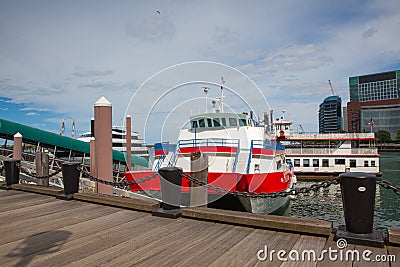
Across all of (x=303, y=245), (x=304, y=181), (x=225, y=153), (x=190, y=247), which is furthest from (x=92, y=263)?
(x=304, y=181)

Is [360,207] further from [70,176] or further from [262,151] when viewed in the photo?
[262,151]

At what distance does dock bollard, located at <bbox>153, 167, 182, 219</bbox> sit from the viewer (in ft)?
14.9

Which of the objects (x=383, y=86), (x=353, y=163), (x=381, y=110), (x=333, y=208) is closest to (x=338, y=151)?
(x=353, y=163)

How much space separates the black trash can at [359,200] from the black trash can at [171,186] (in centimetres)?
238

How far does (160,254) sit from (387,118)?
150 meters

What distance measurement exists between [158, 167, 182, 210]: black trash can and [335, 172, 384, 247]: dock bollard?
2.36 m

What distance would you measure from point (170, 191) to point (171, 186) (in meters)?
0.09

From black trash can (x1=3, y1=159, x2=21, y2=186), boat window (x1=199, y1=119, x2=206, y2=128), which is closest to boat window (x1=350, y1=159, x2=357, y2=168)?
boat window (x1=199, y1=119, x2=206, y2=128)

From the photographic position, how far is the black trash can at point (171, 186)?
4555 mm

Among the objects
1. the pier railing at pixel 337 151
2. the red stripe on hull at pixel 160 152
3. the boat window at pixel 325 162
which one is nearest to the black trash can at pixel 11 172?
the red stripe on hull at pixel 160 152

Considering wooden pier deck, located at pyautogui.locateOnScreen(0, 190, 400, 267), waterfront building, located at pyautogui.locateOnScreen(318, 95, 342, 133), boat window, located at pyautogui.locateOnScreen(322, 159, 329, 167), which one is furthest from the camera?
waterfront building, located at pyautogui.locateOnScreen(318, 95, 342, 133)

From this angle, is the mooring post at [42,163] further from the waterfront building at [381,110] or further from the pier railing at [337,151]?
the waterfront building at [381,110]

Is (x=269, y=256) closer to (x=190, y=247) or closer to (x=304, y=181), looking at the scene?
(x=190, y=247)

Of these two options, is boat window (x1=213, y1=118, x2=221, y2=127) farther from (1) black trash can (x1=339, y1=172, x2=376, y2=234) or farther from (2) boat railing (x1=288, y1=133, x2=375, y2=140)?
(2) boat railing (x1=288, y1=133, x2=375, y2=140)
